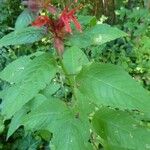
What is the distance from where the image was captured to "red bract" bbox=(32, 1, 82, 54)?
116 cm

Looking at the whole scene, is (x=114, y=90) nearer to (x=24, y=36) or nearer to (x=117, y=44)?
(x=24, y=36)

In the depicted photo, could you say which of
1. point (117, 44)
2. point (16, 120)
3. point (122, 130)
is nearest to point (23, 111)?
point (16, 120)

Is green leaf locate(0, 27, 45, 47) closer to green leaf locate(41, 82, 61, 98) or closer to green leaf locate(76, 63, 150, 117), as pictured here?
green leaf locate(76, 63, 150, 117)

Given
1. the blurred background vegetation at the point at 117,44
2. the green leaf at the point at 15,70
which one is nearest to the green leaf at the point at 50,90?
the green leaf at the point at 15,70

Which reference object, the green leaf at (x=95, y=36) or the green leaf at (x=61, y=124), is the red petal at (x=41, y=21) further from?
the green leaf at (x=61, y=124)

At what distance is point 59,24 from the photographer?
3.88 ft

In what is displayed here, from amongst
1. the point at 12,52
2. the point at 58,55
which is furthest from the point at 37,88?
the point at 12,52

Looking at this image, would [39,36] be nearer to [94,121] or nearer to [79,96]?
[79,96]

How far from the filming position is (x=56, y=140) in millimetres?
1295

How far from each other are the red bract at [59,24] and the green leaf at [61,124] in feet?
0.71

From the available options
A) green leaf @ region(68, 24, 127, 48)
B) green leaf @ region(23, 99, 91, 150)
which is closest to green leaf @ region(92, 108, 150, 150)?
green leaf @ region(23, 99, 91, 150)

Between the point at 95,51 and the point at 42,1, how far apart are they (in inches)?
91.4

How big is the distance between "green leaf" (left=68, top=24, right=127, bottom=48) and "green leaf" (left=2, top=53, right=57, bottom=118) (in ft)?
0.32

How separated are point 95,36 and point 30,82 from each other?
24 cm
